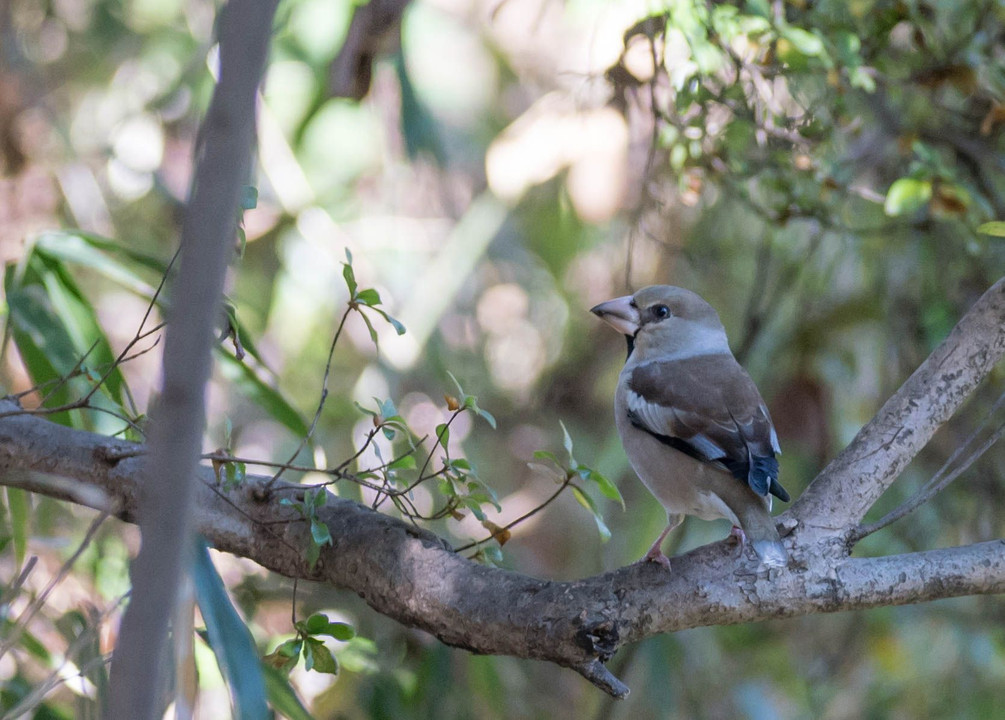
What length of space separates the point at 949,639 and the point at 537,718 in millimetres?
2468

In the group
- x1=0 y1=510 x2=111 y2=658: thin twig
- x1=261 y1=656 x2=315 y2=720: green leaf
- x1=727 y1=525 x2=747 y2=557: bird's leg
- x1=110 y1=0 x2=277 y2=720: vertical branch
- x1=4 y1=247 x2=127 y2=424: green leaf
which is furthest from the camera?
x1=4 y1=247 x2=127 y2=424: green leaf

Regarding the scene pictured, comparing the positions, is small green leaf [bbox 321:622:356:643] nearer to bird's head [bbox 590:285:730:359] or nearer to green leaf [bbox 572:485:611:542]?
green leaf [bbox 572:485:611:542]

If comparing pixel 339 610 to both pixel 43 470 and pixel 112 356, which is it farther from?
pixel 43 470

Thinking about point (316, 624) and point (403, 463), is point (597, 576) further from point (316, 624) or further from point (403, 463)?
point (316, 624)

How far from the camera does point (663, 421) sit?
2.62 m

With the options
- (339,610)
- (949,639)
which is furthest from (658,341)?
(949,639)

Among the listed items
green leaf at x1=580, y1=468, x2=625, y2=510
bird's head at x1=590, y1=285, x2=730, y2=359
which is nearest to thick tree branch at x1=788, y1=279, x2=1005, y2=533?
green leaf at x1=580, y1=468, x2=625, y2=510

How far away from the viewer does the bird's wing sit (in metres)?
2.40

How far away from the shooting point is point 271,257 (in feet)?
17.4

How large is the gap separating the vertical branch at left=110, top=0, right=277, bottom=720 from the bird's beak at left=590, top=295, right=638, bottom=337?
2.28 meters

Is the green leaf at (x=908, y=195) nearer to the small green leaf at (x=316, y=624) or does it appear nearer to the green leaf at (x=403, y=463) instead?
the green leaf at (x=403, y=463)

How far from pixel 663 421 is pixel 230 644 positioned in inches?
51.3

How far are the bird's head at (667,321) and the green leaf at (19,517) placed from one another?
65.2 inches

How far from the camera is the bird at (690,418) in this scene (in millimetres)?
2361
